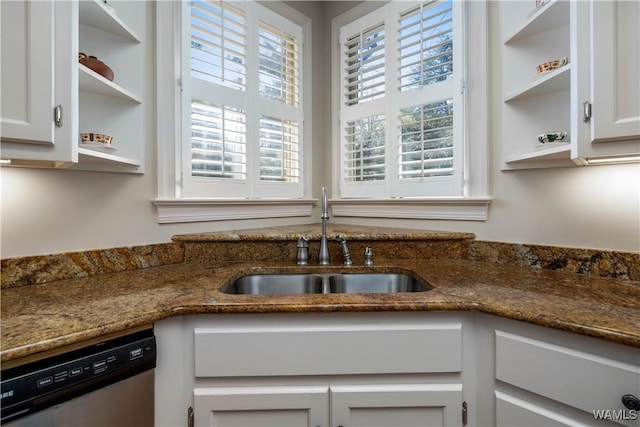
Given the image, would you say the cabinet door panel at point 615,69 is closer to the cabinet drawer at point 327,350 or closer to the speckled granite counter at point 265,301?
the speckled granite counter at point 265,301

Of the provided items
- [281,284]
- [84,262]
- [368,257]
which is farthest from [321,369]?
[84,262]

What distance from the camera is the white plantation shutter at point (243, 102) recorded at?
1.68m

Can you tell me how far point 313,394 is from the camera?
0.98 meters

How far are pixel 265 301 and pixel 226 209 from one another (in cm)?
92

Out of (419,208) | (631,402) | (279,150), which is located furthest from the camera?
(279,150)

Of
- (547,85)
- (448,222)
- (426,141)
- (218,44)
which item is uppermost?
(218,44)

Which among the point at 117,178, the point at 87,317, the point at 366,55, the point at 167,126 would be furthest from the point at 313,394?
the point at 366,55

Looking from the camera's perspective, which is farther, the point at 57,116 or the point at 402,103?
the point at 402,103

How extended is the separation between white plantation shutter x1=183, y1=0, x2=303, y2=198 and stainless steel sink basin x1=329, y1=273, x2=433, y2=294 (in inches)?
32.3

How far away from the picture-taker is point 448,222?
5.62 feet

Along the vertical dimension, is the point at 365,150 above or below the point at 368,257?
above

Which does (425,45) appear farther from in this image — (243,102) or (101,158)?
(101,158)

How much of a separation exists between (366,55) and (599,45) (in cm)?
141

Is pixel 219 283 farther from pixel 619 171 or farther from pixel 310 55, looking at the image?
pixel 310 55
